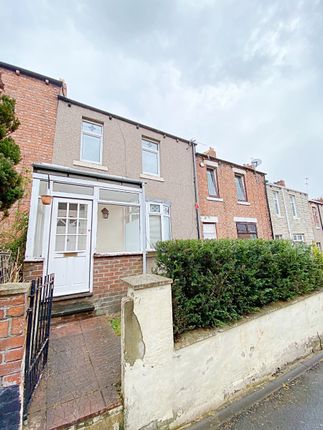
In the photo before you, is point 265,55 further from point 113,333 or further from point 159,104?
point 113,333

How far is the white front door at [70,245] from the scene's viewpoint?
161 inches

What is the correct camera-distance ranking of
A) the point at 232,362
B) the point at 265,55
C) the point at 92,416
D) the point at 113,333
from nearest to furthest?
the point at 92,416 → the point at 232,362 → the point at 113,333 → the point at 265,55

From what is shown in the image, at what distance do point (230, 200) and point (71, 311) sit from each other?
32.1 feet

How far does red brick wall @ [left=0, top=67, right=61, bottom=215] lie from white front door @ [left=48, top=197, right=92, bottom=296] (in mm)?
2734

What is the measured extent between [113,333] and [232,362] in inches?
78.9

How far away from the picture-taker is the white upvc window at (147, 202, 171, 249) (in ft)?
25.3

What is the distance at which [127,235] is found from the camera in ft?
24.8

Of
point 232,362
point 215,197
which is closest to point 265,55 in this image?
point 215,197

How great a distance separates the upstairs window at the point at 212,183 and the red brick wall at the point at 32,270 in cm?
882

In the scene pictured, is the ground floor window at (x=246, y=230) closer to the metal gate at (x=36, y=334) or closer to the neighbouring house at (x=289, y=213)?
the neighbouring house at (x=289, y=213)

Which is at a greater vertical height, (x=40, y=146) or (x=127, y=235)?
(x=40, y=146)

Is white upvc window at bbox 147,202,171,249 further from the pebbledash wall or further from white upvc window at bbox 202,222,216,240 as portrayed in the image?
the pebbledash wall

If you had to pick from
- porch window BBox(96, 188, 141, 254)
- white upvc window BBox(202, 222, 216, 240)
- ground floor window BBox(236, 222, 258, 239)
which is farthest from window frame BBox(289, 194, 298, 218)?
porch window BBox(96, 188, 141, 254)

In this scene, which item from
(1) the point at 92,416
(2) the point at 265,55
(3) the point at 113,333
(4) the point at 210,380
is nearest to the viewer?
(1) the point at 92,416
